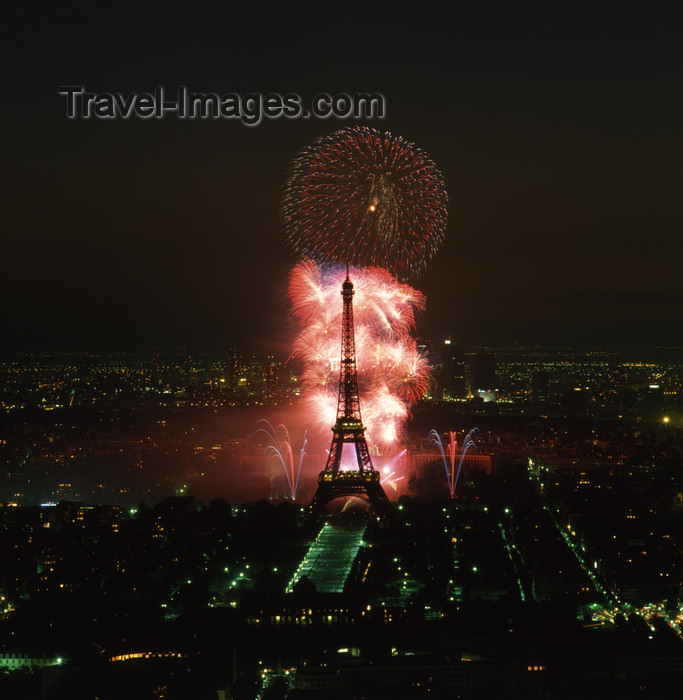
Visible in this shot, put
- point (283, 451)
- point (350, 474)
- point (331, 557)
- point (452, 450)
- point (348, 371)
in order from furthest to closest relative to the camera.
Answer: point (452, 450)
point (283, 451)
point (350, 474)
point (348, 371)
point (331, 557)

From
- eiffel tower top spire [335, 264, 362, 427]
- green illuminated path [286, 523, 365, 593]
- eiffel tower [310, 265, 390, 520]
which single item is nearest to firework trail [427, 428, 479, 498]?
eiffel tower [310, 265, 390, 520]

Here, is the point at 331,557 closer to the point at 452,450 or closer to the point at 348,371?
the point at 348,371

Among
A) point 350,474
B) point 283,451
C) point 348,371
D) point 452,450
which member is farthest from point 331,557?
point 452,450

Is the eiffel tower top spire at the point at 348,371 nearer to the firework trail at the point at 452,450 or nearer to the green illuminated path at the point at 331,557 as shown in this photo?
the green illuminated path at the point at 331,557

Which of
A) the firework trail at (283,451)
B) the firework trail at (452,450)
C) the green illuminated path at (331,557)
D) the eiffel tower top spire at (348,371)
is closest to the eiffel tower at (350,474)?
the eiffel tower top spire at (348,371)

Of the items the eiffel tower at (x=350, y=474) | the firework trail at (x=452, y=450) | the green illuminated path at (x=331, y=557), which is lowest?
the firework trail at (x=452, y=450)

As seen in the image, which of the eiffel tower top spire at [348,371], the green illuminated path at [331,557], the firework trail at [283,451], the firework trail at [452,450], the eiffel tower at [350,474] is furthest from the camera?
the firework trail at [452,450]

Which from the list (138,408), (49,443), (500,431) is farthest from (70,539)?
(138,408)

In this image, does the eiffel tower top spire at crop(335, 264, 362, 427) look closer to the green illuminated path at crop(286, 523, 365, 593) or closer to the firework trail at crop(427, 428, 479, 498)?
the green illuminated path at crop(286, 523, 365, 593)
